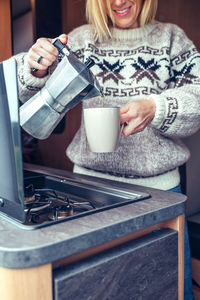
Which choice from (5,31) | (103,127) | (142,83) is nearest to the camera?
(103,127)

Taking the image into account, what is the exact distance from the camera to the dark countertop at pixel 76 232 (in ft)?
1.70

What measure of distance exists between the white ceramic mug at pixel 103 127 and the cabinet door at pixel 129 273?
240mm

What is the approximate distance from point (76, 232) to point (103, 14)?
31.9 inches

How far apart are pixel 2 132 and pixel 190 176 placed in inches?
55.7

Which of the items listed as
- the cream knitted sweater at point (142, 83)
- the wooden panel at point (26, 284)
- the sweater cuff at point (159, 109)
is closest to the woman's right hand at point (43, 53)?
the cream knitted sweater at point (142, 83)

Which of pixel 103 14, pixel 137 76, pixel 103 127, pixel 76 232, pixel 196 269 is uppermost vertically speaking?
pixel 103 14

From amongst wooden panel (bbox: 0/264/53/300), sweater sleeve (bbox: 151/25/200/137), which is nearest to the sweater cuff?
→ sweater sleeve (bbox: 151/25/200/137)

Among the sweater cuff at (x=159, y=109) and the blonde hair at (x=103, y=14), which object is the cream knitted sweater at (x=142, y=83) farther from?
the sweater cuff at (x=159, y=109)

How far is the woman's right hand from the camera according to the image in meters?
0.83

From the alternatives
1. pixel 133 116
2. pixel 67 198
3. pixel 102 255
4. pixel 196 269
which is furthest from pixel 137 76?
pixel 196 269

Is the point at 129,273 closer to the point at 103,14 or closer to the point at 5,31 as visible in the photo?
the point at 103,14

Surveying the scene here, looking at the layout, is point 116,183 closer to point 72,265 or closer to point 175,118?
point 175,118

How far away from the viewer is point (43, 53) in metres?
0.84

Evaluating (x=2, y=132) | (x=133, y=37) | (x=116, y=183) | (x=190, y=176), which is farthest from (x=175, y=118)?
(x=190, y=176)
